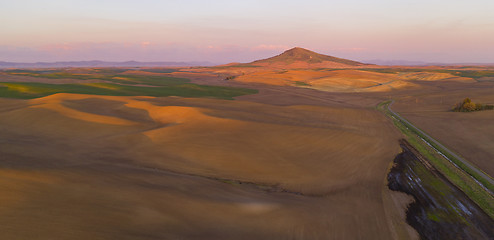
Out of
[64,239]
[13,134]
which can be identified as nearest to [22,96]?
[13,134]

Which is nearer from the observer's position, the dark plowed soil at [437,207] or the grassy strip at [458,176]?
the dark plowed soil at [437,207]

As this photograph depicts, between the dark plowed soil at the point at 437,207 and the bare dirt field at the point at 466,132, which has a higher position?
the bare dirt field at the point at 466,132

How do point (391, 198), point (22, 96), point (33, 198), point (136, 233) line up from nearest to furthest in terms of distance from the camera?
point (136, 233) → point (33, 198) → point (391, 198) → point (22, 96)

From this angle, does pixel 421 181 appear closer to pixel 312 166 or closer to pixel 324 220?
pixel 312 166

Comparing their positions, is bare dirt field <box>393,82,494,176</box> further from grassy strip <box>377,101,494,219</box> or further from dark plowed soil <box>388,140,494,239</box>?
dark plowed soil <box>388,140,494,239</box>

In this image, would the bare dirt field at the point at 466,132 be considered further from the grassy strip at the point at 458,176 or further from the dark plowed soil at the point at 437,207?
the dark plowed soil at the point at 437,207

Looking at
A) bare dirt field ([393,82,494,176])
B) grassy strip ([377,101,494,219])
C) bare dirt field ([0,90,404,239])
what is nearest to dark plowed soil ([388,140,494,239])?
grassy strip ([377,101,494,219])

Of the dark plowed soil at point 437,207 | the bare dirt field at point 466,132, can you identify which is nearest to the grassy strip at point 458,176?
the dark plowed soil at point 437,207

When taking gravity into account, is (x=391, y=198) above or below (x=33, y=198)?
below

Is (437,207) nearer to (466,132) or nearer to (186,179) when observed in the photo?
(186,179)

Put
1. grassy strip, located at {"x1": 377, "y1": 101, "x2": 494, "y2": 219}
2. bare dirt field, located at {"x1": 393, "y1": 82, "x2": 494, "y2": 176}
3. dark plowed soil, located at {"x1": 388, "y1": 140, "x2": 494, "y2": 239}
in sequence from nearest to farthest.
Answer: dark plowed soil, located at {"x1": 388, "y1": 140, "x2": 494, "y2": 239} < grassy strip, located at {"x1": 377, "y1": 101, "x2": 494, "y2": 219} < bare dirt field, located at {"x1": 393, "y1": 82, "x2": 494, "y2": 176}

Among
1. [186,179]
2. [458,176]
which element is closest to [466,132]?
[458,176]
